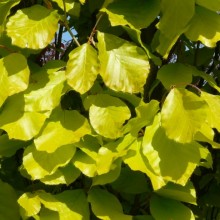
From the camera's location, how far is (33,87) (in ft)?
3.64

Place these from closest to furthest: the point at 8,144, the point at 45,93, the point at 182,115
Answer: the point at 182,115 → the point at 45,93 → the point at 8,144

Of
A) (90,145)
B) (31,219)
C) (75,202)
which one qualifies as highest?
(90,145)

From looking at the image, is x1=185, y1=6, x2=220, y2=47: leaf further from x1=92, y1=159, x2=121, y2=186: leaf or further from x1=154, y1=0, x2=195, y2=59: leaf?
x1=92, y1=159, x2=121, y2=186: leaf

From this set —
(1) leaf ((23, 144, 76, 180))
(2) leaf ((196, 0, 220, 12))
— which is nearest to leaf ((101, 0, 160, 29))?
(2) leaf ((196, 0, 220, 12))

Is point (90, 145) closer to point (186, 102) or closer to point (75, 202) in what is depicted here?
point (75, 202)

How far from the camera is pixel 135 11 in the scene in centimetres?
114

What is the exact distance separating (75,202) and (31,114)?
256 mm

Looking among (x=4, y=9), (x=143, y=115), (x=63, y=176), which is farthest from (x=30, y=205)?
(x=4, y=9)

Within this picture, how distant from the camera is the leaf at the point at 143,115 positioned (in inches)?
40.8

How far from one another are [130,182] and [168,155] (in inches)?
10.1

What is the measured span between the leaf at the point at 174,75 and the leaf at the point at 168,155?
203mm

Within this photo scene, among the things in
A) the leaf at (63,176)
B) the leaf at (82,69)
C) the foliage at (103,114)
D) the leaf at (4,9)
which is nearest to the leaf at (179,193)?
the foliage at (103,114)

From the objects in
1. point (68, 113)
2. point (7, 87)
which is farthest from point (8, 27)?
point (68, 113)

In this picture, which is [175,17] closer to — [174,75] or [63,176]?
[174,75]
